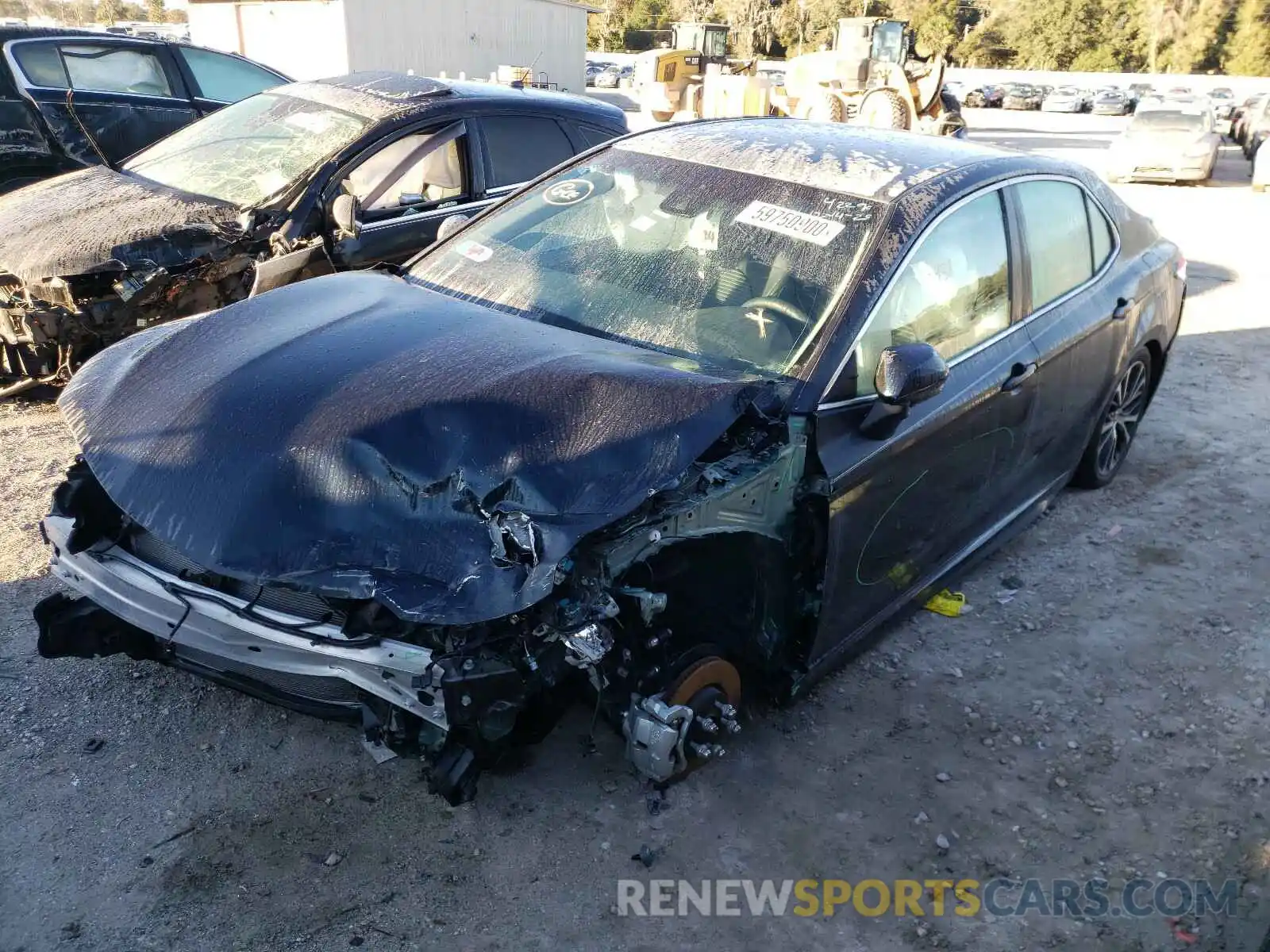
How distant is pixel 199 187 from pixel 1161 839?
5806 millimetres

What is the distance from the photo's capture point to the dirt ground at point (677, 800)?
2.65 meters

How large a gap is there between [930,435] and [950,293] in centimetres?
54

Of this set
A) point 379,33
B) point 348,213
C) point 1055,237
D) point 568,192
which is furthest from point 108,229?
point 379,33

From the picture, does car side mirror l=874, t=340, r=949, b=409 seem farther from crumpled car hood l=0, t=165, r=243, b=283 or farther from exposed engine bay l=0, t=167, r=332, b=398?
crumpled car hood l=0, t=165, r=243, b=283

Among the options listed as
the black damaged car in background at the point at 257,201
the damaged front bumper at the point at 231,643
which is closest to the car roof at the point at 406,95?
the black damaged car in background at the point at 257,201

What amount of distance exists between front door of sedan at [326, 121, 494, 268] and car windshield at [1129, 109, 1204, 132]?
638 inches

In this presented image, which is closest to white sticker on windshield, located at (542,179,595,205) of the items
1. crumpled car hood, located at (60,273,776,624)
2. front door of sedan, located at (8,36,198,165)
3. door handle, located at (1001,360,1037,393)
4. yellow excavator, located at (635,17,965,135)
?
crumpled car hood, located at (60,273,776,624)

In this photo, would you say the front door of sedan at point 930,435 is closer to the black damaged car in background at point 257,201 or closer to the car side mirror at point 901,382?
the car side mirror at point 901,382

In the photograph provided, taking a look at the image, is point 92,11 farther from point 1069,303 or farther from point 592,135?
point 1069,303

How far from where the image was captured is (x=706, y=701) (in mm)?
3002

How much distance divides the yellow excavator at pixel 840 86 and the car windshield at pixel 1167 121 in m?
3.13

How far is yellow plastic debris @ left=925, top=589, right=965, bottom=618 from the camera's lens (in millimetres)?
4197

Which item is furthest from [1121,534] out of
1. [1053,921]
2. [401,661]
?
[401,661]

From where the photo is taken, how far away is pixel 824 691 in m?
3.63
